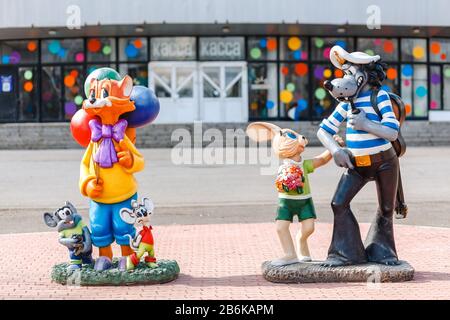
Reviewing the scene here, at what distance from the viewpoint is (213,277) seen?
693 cm

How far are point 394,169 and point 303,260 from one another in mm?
1231

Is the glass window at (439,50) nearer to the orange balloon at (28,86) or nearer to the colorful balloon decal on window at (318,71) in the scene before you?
the colorful balloon decal on window at (318,71)

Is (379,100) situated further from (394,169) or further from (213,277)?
(213,277)

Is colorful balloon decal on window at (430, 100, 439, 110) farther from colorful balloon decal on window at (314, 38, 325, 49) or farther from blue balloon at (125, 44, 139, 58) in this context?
blue balloon at (125, 44, 139, 58)

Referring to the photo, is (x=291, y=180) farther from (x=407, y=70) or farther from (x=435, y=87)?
(x=435, y=87)

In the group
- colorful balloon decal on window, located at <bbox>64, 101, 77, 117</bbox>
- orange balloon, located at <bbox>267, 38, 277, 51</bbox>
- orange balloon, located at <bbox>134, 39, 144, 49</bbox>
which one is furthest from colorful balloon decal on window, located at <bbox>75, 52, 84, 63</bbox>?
orange balloon, located at <bbox>267, 38, 277, 51</bbox>

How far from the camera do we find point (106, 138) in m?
6.54

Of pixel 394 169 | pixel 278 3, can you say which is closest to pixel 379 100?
pixel 394 169

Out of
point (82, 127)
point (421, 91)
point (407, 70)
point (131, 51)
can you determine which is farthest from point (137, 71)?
point (82, 127)

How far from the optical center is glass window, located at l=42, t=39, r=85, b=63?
2770cm

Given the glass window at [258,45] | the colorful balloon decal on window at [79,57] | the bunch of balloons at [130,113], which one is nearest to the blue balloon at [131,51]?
the colorful balloon decal on window at [79,57]

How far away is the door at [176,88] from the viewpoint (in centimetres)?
2716

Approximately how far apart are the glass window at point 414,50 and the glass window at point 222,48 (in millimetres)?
6953

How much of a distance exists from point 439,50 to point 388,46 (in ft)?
7.94
